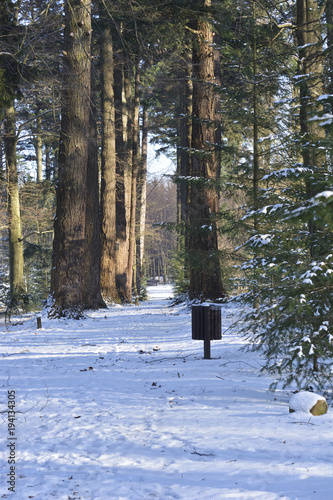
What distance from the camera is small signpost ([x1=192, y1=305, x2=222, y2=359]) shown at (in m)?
7.71

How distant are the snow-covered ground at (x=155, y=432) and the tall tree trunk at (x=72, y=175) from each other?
4679 mm

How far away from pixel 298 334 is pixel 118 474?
2.72 metres

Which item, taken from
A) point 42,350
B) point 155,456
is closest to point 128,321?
point 42,350

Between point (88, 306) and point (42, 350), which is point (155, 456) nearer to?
point (42, 350)

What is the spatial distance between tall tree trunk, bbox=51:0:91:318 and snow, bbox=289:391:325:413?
29.3 ft

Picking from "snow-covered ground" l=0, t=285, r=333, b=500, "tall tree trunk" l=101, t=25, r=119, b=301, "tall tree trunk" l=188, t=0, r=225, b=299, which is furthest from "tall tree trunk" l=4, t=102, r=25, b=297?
"snow-covered ground" l=0, t=285, r=333, b=500

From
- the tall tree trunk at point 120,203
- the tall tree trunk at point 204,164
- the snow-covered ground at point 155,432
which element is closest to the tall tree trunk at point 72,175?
the tall tree trunk at point 204,164

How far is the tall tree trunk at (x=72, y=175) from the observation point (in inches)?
498

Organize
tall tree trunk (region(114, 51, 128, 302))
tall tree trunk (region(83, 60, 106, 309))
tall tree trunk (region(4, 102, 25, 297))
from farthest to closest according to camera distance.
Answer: tall tree trunk (region(114, 51, 128, 302)) → tall tree trunk (region(4, 102, 25, 297)) → tall tree trunk (region(83, 60, 106, 309))

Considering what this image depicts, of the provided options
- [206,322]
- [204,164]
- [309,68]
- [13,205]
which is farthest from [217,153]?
[13,205]

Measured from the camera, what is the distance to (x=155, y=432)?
4.37 m

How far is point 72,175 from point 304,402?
32.5 feet

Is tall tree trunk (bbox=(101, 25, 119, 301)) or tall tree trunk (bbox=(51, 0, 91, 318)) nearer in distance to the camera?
tall tree trunk (bbox=(51, 0, 91, 318))

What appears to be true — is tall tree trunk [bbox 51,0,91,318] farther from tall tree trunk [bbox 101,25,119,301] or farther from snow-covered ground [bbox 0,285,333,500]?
tall tree trunk [bbox 101,25,119,301]
